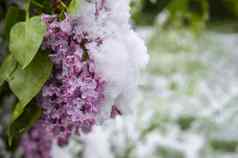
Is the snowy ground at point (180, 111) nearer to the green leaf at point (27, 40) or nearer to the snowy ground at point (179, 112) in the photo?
the snowy ground at point (179, 112)

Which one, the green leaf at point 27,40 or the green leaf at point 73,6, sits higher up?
the green leaf at point 73,6

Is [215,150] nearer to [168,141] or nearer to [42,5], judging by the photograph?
[168,141]

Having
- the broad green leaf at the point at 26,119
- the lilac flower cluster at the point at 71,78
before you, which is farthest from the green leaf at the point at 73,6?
the broad green leaf at the point at 26,119

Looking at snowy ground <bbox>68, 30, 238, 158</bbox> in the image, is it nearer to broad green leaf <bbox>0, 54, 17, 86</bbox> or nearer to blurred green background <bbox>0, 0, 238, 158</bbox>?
blurred green background <bbox>0, 0, 238, 158</bbox>

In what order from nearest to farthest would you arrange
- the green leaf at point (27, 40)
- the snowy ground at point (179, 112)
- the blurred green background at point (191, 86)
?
1. the green leaf at point (27, 40)
2. the snowy ground at point (179, 112)
3. the blurred green background at point (191, 86)

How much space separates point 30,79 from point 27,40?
0.04 m

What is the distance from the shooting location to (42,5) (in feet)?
1.95

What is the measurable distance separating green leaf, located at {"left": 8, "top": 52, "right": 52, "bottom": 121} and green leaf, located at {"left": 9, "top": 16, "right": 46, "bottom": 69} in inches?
0.9

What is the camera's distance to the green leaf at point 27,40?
54cm

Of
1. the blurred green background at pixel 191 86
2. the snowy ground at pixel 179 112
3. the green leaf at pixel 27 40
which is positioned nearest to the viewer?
the green leaf at pixel 27 40

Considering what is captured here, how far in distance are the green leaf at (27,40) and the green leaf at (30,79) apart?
2 centimetres

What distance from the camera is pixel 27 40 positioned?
0.54 m

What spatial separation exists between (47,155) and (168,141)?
1362mm

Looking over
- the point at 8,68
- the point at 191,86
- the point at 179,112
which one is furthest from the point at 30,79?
the point at 179,112
